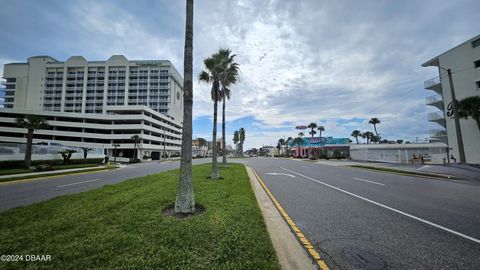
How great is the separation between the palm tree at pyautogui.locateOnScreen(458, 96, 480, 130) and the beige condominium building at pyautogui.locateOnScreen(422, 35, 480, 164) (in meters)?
3.56

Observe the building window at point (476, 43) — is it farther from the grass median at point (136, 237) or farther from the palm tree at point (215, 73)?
the grass median at point (136, 237)

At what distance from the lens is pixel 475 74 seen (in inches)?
1048

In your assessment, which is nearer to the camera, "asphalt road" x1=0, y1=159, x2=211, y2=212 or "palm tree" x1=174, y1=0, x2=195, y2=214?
"palm tree" x1=174, y1=0, x2=195, y2=214

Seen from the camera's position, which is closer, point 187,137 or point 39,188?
point 187,137

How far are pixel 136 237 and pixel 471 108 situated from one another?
1367 inches

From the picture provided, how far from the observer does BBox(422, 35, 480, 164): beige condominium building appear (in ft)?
87.6

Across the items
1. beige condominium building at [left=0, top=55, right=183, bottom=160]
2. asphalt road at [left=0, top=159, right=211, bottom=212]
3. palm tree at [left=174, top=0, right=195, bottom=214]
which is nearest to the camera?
palm tree at [left=174, top=0, right=195, bottom=214]

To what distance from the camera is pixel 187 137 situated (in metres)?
6.62

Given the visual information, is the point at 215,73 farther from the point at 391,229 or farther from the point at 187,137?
the point at 391,229

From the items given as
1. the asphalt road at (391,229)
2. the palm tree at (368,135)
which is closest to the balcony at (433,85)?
the asphalt road at (391,229)

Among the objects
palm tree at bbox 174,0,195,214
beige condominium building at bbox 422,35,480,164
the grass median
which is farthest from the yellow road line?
beige condominium building at bbox 422,35,480,164

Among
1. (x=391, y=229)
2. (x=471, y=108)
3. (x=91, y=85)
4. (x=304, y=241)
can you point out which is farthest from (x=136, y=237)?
(x=91, y=85)

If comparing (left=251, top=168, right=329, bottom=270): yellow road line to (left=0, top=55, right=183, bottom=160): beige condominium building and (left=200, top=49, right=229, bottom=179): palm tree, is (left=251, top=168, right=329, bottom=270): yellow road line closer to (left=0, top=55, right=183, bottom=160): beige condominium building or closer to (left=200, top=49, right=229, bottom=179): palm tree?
(left=200, top=49, right=229, bottom=179): palm tree

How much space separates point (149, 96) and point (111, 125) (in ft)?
107
